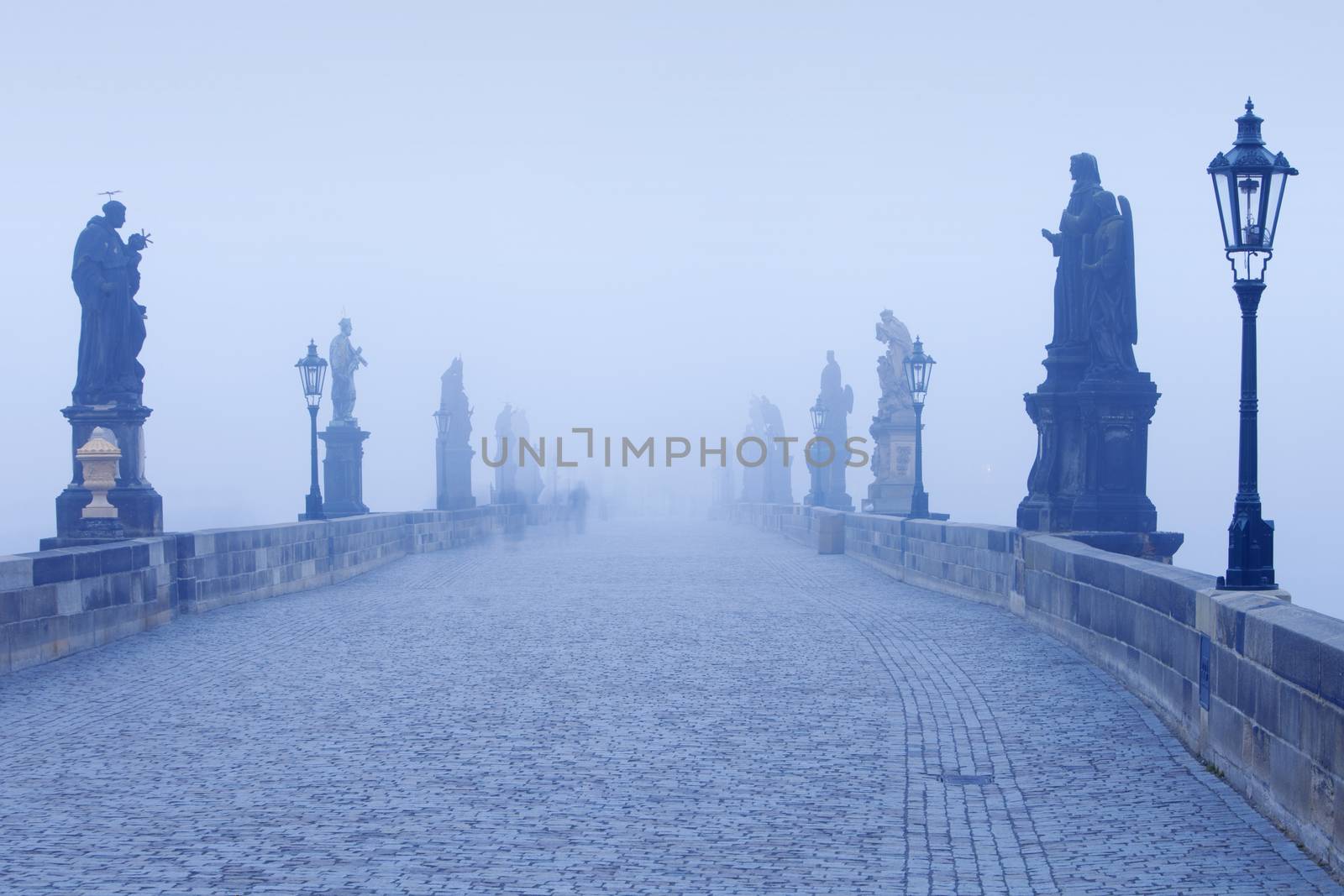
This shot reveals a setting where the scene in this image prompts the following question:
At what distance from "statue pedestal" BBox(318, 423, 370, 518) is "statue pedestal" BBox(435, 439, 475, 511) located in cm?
743

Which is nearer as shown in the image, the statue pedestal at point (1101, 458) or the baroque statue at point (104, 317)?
the statue pedestal at point (1101, 458)

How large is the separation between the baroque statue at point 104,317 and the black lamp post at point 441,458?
25.3 m

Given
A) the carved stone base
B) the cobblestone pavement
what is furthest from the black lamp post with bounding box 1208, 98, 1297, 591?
the carved stone base

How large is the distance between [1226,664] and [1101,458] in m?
8.47

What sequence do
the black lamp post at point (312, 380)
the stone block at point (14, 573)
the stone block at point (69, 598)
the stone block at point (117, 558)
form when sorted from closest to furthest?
the stone block at point (14, 573)
the stone block at point (69, 598)
the stone block at point (117, 558)
the black lamp post at point (312, 380)

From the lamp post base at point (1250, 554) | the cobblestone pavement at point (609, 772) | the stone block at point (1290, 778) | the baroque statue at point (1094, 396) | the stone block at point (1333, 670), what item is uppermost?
the baroque statue at point (1094, 396)

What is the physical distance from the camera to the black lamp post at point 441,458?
1743 inches

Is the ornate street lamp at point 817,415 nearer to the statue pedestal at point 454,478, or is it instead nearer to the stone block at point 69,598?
the statue pedestal at point 454,478

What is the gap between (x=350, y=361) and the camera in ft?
121

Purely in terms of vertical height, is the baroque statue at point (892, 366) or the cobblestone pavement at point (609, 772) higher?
the baroque statue at point (892, 366)

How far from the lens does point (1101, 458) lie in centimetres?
1568

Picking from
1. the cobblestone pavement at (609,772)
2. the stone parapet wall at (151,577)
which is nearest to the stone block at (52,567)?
the stone parapet wall at (151,577)

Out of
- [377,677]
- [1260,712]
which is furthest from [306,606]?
[1260,712]

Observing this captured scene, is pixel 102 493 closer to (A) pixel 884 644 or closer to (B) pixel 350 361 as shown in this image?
(A) pixel 884 644
